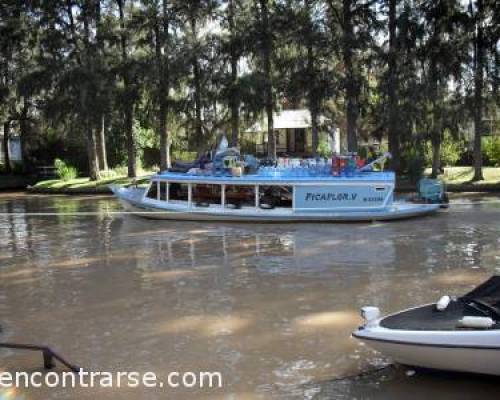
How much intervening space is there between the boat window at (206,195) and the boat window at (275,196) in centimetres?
159

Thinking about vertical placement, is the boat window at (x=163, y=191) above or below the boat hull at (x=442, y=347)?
above

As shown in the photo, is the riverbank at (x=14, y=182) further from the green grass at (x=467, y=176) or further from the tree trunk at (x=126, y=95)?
the green grass at (x=467, y=176)

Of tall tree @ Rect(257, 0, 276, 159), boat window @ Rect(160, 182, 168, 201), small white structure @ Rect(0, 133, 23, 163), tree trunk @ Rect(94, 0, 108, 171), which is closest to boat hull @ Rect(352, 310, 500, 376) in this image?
boat window @ Rect(160, 182, 168, 201)

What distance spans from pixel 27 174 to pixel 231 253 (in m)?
32.1

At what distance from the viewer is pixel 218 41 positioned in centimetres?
3603

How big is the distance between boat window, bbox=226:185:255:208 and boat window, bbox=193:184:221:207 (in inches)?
16.6

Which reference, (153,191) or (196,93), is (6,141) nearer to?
(196,93)

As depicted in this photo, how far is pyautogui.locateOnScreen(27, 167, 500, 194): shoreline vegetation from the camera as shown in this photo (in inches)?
1296

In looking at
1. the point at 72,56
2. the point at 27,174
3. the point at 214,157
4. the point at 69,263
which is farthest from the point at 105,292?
the point at 27,174

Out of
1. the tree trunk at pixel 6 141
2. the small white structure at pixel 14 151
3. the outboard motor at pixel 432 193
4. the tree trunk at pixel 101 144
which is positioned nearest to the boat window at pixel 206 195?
the outboard motor at pixel 432 193

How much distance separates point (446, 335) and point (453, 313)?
0.78 metres

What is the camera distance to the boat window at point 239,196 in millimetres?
24000

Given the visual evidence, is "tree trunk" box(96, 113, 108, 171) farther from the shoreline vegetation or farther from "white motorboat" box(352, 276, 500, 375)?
"white motorboat" box(352, 276, 500, 375)

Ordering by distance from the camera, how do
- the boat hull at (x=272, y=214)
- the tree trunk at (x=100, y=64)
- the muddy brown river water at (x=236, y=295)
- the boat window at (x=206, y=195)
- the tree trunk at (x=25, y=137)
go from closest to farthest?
the muddy brown river water at (x=236, y=295)
the boat hull at (x=272, y=214)
the boat window at (x=206, y=195)
the tree trunk at (x=100, y=64)
the tree trunk at (x=25, y=137)
